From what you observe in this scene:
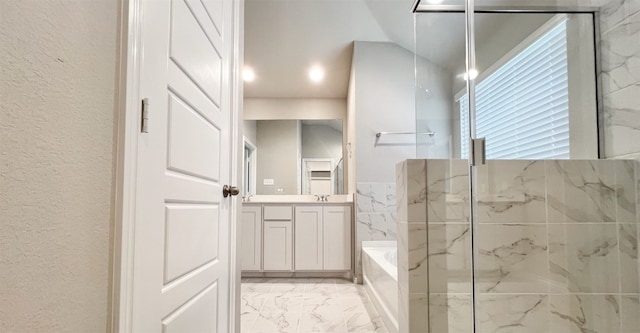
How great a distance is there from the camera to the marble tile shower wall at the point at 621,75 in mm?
1342

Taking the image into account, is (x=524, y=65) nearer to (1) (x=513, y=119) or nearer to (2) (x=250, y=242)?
(1) (x=513, y=119)

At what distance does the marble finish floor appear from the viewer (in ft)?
7.59

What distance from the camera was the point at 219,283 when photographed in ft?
4.79

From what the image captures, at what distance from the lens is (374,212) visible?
3.59 meters

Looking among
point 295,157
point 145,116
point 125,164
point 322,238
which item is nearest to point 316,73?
point 295,157

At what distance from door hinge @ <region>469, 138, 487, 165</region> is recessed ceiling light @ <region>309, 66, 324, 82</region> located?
264cm

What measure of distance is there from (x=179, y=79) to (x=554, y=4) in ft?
5.69

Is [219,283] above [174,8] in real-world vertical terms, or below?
below

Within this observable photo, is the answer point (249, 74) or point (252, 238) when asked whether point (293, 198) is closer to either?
point (252, 238)

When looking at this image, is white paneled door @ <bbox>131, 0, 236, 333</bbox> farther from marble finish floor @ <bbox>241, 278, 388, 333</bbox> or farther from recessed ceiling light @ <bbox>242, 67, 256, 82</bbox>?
recessed ceiling light @ <bbox>242, 67, 256, 82</bbox>

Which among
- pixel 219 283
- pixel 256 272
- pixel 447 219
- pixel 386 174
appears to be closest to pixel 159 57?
pixel 219 283

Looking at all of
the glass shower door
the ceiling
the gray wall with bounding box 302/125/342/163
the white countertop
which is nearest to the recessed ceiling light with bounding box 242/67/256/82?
the ceiling

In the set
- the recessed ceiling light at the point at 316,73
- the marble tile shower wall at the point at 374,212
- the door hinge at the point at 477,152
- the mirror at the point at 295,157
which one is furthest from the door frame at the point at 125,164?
the mirror at the point at 295,157

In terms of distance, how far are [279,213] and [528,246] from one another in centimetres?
271
